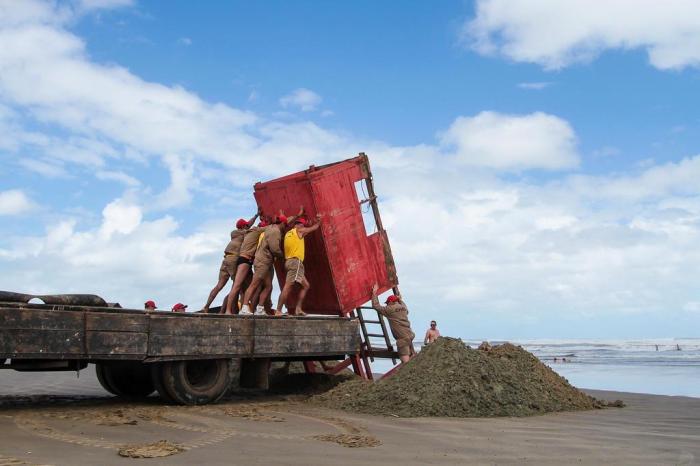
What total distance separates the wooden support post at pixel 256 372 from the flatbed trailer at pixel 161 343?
14 millimetres

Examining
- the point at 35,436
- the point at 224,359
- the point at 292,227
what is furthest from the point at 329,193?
the point at 35,436

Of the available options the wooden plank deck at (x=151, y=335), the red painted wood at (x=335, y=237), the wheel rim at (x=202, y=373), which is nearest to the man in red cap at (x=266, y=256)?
the red painted wood at (x=335, y=237)

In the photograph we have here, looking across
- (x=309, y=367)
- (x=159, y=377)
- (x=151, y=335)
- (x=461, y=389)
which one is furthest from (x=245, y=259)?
(x=461, y=389)

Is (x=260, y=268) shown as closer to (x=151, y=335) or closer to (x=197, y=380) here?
(x=197, y=380)

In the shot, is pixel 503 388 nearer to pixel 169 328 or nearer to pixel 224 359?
pixel 224 359

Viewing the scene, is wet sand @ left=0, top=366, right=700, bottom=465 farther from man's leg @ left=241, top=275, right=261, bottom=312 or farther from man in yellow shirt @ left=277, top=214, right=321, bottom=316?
man in yellow shirt @ left=277, top=214, right=321, bottom=316

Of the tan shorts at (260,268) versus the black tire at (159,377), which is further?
the tan shorts at (260,268)

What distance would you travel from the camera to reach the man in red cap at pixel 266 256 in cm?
1049

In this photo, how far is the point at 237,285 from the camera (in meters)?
10.7

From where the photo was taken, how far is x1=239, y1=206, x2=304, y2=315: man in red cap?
1049cm

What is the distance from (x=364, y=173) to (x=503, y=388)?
4.43 m

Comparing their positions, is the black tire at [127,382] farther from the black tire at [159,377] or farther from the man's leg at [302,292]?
the man's leg at [302,292]

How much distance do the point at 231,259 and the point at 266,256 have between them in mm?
854

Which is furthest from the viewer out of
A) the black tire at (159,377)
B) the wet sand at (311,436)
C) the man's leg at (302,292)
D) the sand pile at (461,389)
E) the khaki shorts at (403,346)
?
the khaki shorts at (403,346)
